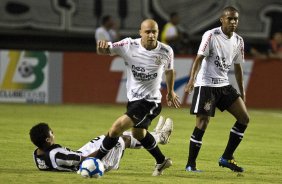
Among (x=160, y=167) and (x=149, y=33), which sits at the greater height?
(x=149, y=33)

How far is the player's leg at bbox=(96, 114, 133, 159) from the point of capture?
9664 millimetres

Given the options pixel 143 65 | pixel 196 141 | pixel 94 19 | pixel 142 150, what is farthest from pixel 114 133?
pixel 94 19

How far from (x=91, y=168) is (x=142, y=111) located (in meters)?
0.92

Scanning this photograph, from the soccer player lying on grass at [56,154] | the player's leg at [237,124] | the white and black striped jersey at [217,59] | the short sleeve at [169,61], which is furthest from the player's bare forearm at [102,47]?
the player's leg at [237,124]

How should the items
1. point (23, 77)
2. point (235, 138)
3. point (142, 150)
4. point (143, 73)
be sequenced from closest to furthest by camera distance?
1. point (143, 73)
2. point (235, 138)
3. point (142, 150)
4. point (23, 77)

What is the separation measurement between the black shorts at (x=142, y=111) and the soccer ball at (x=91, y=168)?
653 millimetres

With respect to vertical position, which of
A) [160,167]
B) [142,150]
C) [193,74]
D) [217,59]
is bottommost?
[142,150]

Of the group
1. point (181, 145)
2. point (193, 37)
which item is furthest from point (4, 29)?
point (181, 145)

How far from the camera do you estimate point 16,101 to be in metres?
21.5

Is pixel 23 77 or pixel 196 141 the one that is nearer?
pixel 196 141

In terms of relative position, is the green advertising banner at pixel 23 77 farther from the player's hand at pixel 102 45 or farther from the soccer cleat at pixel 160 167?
the player's hand at pixel 102 45

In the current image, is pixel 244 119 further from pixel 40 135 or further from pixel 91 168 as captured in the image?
pixel 40 135

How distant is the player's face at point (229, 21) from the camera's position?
10680mm

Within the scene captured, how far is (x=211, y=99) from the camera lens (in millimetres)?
10820
